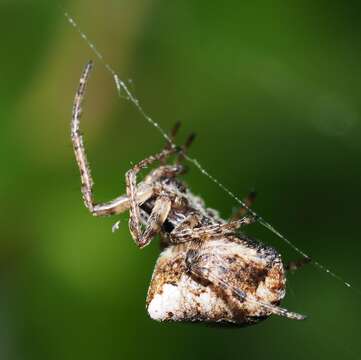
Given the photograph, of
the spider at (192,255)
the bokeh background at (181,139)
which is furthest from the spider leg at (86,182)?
the bokeh background at (181,139)

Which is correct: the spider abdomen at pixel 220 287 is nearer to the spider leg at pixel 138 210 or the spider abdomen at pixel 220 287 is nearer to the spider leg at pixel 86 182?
the spider leg at pixel 138 210

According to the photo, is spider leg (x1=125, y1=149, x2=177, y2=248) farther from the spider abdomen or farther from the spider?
the spider abdomen

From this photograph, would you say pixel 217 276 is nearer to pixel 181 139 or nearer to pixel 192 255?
pixel 192 255

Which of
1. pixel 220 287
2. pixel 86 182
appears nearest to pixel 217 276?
pixel 220 287

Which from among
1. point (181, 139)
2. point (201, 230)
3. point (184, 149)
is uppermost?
point (181, 139)

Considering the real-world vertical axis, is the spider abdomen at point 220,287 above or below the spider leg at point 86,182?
below

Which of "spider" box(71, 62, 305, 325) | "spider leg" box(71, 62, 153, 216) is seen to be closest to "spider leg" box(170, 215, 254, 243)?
"spider" box(71, 62, 305, 325)

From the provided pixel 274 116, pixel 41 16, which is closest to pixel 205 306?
pixel 274 116

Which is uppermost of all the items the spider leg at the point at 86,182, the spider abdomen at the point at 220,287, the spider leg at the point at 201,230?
the spider leg at the point at 86,182

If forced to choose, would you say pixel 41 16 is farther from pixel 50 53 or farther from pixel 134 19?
pixel 134 19
